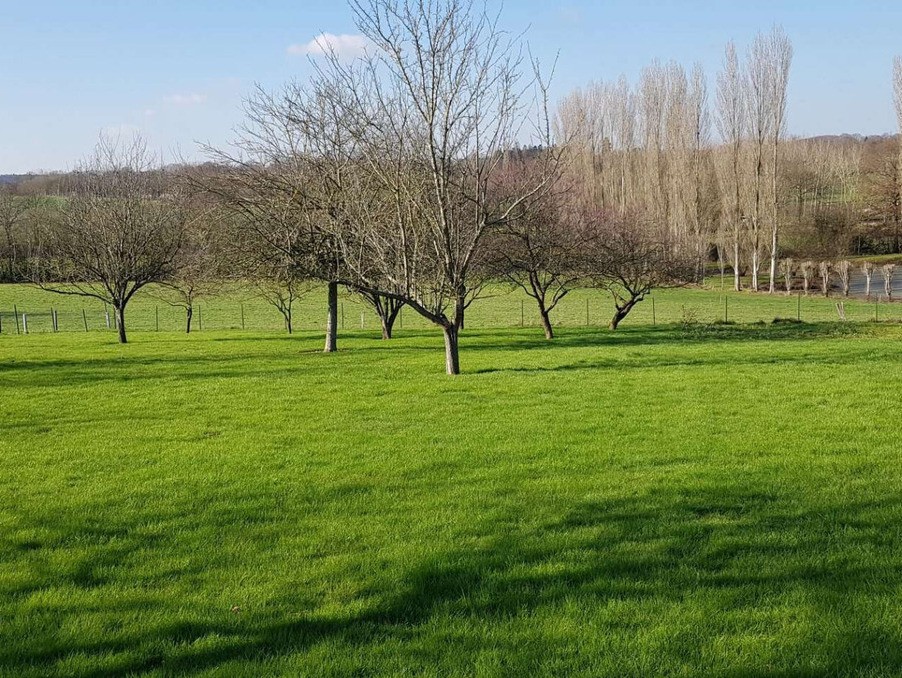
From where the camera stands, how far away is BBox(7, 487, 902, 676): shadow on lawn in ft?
11.2

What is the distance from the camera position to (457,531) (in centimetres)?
518

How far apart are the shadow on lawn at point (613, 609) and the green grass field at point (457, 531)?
17 millimetres

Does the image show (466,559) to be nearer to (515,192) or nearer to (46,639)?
(46,639)

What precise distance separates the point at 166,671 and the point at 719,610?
284 centimetres

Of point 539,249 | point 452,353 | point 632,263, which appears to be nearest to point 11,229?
point 539,249

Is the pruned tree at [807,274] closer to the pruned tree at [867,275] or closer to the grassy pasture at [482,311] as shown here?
the grassy pasture at [482,311]

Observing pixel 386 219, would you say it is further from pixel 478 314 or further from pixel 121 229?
pixel 478 314

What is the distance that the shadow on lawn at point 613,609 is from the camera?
3414mm

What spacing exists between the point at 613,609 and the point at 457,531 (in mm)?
1556

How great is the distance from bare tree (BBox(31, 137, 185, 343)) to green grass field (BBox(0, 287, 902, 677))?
13.4 meters

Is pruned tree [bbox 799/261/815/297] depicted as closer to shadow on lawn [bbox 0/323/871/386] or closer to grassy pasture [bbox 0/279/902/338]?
grassy pasture [bbox 0/279/902/338]

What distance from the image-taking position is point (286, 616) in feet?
12.7

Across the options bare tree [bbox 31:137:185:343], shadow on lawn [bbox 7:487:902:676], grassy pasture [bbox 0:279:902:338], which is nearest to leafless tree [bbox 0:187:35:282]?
grassy pasture [bbox 0:279:902:338]

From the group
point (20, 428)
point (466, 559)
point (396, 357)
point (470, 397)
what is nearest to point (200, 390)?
point (20, 428)
